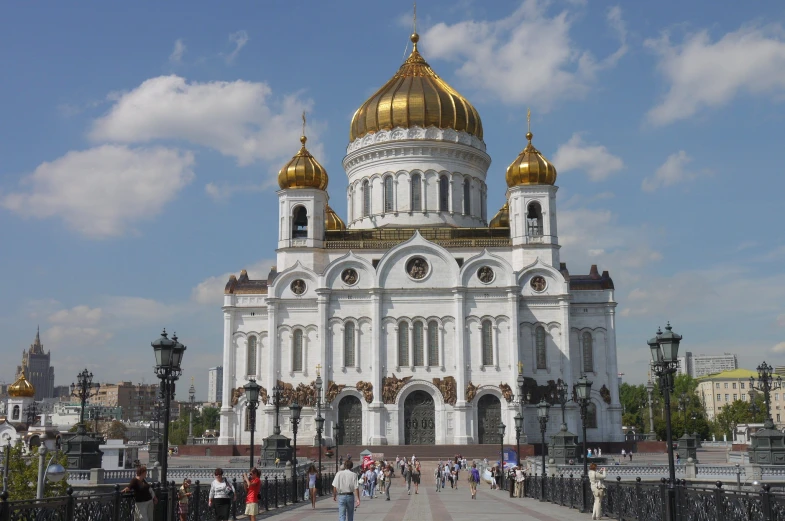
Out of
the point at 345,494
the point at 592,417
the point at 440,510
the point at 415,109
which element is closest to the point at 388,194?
the point at 415,109

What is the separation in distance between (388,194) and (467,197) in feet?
16.9

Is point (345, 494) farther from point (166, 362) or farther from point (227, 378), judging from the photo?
point (227, 378)

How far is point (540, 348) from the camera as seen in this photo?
50.9m

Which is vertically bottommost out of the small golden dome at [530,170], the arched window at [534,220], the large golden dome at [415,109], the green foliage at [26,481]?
the green foliage at [26,481]

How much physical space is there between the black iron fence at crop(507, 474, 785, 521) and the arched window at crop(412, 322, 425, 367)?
27607mm

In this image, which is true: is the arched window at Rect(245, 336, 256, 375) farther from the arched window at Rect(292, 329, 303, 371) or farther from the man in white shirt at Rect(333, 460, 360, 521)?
the man in white shirt at Rect(333, 460, 360, 521)

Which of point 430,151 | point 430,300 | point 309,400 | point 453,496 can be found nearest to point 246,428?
point 309,400

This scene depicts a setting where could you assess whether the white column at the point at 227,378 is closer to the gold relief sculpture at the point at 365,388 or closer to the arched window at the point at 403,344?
the gold relief sculpture at the point at 365,388

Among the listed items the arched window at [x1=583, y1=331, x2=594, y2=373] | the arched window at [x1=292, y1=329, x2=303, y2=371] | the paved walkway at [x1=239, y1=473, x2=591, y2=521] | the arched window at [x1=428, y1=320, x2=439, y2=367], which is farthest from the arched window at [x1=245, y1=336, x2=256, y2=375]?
the paved walkway at [x1=239, y1=473, x2=591, y2=521]

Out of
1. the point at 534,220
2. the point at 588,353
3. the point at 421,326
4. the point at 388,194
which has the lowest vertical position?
the point at 588,353

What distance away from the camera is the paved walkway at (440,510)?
744 inches

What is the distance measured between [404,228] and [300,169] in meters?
7.24

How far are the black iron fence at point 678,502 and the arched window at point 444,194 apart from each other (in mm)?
34409

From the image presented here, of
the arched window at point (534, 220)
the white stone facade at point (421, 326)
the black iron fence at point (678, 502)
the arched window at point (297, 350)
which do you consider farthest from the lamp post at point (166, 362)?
the arched window at point (534, 220)
